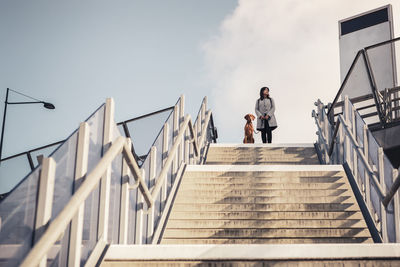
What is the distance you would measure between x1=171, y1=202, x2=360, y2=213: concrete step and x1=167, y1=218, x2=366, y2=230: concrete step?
0.41m

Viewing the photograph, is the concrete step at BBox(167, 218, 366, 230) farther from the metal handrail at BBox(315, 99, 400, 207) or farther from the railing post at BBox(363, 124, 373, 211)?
the metal handrail at BBox(315, 99, 400, 207)

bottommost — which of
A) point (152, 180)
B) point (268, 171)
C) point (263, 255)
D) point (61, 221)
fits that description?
point (263, 255)

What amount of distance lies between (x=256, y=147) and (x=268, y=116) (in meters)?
1.14

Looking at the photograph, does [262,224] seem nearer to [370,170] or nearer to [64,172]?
[370,170]

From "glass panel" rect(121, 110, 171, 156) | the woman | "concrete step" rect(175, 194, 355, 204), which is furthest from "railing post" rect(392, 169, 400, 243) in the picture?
the woman

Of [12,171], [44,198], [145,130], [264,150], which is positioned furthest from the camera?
[264,150]

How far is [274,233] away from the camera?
6207mm

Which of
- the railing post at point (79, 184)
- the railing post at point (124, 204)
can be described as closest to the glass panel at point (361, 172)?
the railing post at point (124, 204)

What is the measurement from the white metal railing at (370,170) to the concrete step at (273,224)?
1.00 ft

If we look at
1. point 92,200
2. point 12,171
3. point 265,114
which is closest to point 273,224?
point 92,200

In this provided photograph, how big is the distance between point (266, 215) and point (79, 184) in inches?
133

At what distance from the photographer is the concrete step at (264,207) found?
22.8ft

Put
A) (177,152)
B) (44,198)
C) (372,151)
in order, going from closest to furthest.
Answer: (44,198), (372,151), (177,152)

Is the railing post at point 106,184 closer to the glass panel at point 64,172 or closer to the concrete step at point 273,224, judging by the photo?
the glass panel at point 64,172
